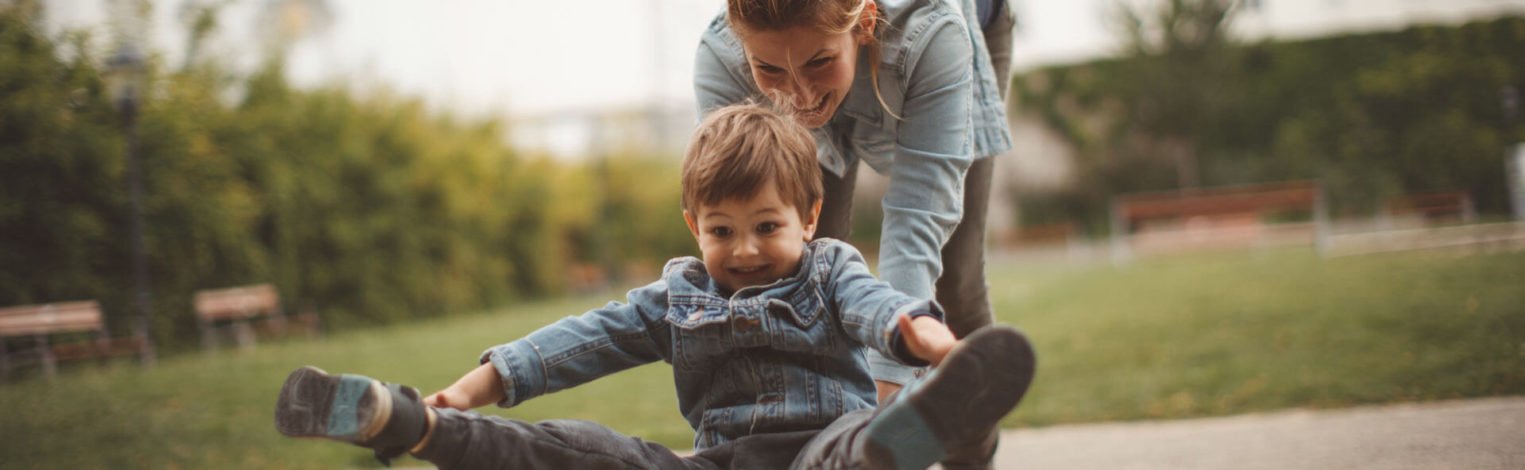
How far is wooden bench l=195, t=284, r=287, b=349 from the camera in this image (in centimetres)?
957

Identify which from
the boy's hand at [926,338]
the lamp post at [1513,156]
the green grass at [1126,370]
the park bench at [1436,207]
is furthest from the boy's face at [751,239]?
the park bench at [1436,207]

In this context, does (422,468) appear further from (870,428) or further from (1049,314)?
(1049,314)

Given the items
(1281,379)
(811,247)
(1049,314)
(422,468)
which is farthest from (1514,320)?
(422,468)

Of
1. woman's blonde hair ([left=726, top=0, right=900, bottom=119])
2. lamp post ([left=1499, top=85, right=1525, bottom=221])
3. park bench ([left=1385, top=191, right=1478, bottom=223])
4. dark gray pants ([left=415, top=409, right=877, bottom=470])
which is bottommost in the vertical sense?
park bench ([left=1385, top=191, right=1478, bottom=223])

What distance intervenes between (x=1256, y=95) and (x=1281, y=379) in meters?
15.8

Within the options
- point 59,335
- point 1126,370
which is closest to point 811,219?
point 1126,370

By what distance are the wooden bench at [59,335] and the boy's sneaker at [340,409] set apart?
7.39m

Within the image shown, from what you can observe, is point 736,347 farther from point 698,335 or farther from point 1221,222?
point 1221,222

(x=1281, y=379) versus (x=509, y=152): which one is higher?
(x=509, y=152)

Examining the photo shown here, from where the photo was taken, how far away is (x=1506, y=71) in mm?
15961

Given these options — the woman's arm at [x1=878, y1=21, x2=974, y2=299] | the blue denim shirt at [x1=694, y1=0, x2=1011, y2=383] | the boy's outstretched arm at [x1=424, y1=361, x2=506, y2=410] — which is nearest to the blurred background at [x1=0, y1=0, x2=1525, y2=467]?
the blue denim shirt at [x1=694, y1=0, x2=1011, y2=383]

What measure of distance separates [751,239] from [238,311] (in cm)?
962

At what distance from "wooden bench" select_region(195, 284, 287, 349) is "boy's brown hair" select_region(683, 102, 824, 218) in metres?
9.19

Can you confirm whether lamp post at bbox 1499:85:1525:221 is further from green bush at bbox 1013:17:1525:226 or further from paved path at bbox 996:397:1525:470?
paved path at bbox 996:397:1525:470
